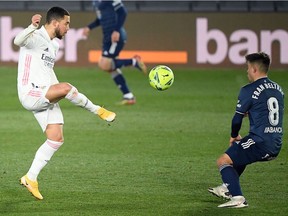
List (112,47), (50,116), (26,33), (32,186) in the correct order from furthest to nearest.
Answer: (112,47)
(50,116)
(32,186)
(26,33)

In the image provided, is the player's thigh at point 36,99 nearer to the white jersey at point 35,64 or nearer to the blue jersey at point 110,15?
the white jersey at point 35,64

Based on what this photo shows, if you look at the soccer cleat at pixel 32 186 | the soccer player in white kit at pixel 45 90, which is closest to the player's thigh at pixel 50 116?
the soccer player in white kit at pixel 45 90

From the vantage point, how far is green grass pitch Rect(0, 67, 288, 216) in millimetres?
8797

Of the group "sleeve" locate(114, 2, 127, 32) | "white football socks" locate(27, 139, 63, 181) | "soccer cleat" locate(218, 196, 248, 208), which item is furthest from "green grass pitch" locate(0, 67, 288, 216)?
"sleeve" locate(114, 2, 127, 32)

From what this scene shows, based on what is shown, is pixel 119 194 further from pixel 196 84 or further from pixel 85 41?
pixel 85 41

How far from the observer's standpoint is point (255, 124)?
8492mm

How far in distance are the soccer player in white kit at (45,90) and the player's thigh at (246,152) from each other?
1.34m

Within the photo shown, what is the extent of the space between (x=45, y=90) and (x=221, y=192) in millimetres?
2074

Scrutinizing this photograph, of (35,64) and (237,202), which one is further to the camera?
(35,64)

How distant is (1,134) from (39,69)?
14.6ft

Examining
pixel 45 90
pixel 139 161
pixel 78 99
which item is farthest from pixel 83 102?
pixel 139 161

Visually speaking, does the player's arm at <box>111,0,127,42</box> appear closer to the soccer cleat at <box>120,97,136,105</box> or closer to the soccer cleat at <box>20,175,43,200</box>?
the soccer cleat at <box>120,97,136,105</box>

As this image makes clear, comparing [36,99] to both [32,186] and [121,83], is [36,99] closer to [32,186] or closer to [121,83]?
[32,186]

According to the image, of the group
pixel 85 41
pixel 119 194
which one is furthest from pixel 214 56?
pixel 119 194
